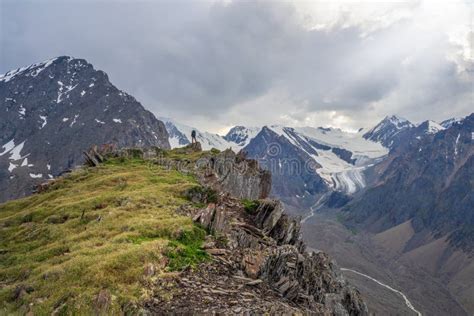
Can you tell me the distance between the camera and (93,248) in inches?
947

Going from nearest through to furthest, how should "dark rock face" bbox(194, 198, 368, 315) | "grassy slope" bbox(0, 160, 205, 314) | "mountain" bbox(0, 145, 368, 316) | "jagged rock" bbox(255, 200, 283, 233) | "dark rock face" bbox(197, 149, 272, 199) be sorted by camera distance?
"mountain" bbox(0, 145, 368, 316), "grassy slope" bbox(0, 160, 205, 314), "dark rock face" bbox(194, 198, 368, 315), "jagged rock" bbox(255, 200, 283, 233), "dark rock face" bbox(197, 149, 272, 199)

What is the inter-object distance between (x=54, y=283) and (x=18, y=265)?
704 centimetres

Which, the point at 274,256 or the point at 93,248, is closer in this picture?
the point at 93,248

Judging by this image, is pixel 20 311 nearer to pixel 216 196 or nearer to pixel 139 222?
pixel 139 222

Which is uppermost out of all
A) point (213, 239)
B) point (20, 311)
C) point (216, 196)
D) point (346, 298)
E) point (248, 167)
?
point (248, 167)

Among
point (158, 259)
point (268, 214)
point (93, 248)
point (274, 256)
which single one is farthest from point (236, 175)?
point (158, 259)

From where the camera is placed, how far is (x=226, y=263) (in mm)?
23016

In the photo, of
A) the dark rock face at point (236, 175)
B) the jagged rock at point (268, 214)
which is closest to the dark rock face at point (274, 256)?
the jagged rock at point (268, 214)

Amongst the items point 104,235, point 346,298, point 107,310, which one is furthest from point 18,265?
point 346,298

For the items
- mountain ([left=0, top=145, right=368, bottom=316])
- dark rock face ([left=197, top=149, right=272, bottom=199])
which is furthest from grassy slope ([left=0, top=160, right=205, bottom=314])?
dark rock face ([left=197, top=149, right=272, bottom=199])

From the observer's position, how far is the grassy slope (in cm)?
1828

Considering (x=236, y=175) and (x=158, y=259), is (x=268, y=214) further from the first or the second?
(x=236, y=175)

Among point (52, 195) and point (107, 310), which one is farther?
point (52, 195)

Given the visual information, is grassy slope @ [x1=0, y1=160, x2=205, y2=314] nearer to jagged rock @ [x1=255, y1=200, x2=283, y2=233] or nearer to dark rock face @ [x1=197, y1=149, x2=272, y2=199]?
jagged rock @ [x1=255, y1=200, x2=283, y2=233]
